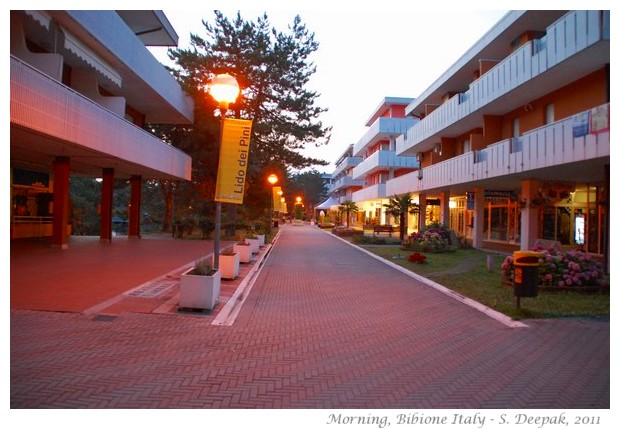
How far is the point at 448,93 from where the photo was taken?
98.1 ft

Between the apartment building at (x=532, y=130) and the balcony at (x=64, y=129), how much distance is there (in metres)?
14.8

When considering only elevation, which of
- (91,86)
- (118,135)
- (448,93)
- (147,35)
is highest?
(147,35)

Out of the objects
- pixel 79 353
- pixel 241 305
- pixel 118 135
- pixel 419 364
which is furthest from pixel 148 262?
pixel 419 364

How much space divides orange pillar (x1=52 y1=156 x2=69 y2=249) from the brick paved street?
11730 millimetres

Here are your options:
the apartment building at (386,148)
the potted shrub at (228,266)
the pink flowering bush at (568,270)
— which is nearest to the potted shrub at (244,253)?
the potted shrub at (228,266)

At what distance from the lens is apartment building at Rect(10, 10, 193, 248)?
13.4m

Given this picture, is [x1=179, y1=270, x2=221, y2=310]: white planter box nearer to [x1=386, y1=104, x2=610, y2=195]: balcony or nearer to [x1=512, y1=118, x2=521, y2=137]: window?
[x1=386, y1=104, x2=610, y2=195]: balcony

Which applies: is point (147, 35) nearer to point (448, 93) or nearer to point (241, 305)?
point (448, 93)

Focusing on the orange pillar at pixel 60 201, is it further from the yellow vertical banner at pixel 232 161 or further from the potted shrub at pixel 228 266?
the yellow vertical banner at pixel 232 161

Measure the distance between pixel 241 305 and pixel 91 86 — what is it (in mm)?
14128

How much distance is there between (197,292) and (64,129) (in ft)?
28.1

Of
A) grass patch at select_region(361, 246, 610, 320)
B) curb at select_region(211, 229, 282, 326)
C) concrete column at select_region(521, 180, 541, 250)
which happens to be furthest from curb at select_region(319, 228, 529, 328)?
concrete column at select_region(521, 180, 541, 250)

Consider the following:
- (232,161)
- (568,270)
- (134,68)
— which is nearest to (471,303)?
(568,270)

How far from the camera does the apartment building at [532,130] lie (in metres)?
14.0
